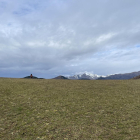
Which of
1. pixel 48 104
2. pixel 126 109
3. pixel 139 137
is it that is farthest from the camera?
pixel 48 104

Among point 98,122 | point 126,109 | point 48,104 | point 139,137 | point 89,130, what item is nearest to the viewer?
point 139,137

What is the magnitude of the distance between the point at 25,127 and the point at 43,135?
6.53 ft

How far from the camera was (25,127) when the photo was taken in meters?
9.76

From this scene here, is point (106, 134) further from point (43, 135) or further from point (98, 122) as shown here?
point (43, 135)

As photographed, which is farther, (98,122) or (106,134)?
(98,122)

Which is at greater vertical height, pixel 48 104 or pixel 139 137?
pixel 48 104

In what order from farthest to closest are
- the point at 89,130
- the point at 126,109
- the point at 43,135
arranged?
the point at 126,109 → the point at 89,130 → the point at 43,135

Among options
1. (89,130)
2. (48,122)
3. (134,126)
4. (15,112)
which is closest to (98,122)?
(89,130)

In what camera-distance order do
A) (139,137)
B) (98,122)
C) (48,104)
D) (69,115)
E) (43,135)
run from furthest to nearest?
(48,104), (69,115), (98,122), (43,135), (139,137)

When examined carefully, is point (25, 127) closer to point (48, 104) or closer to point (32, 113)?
point (32, 113)

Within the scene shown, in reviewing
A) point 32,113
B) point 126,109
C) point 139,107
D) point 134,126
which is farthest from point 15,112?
point 139,107

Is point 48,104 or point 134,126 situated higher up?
point 48,104

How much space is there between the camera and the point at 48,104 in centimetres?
1508

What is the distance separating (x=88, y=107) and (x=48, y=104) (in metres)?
4.94
